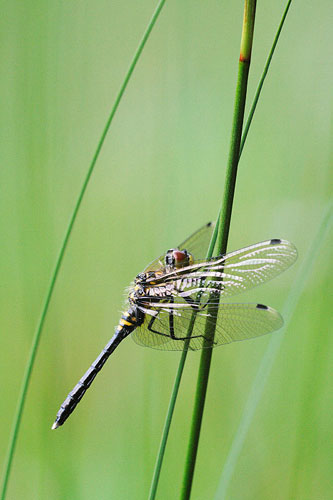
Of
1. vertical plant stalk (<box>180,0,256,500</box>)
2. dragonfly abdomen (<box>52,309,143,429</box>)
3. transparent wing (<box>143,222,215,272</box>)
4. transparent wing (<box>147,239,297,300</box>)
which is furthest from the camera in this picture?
transparent wing (<box>143,222,215,272</box>)

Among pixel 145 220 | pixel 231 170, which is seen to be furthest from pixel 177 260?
pixel 145 220

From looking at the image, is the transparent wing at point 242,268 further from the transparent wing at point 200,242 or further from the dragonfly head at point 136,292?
the transparent wing at point 200,242

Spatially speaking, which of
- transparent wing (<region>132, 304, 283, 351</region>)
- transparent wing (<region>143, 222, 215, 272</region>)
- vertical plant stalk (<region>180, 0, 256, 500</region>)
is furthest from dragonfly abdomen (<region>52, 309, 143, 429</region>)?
vertical plant stalk (<region>180, 0, 256, 500</region>)

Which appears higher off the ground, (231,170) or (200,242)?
(200,242)

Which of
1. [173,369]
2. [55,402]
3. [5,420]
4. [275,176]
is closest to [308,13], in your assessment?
[275,176]

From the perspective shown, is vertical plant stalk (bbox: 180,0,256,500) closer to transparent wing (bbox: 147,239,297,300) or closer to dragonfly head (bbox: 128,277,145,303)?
transparent wing (bbox: 147,239,297,300)

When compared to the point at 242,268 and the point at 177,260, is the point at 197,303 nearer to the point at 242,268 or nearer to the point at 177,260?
the point at 242,268
